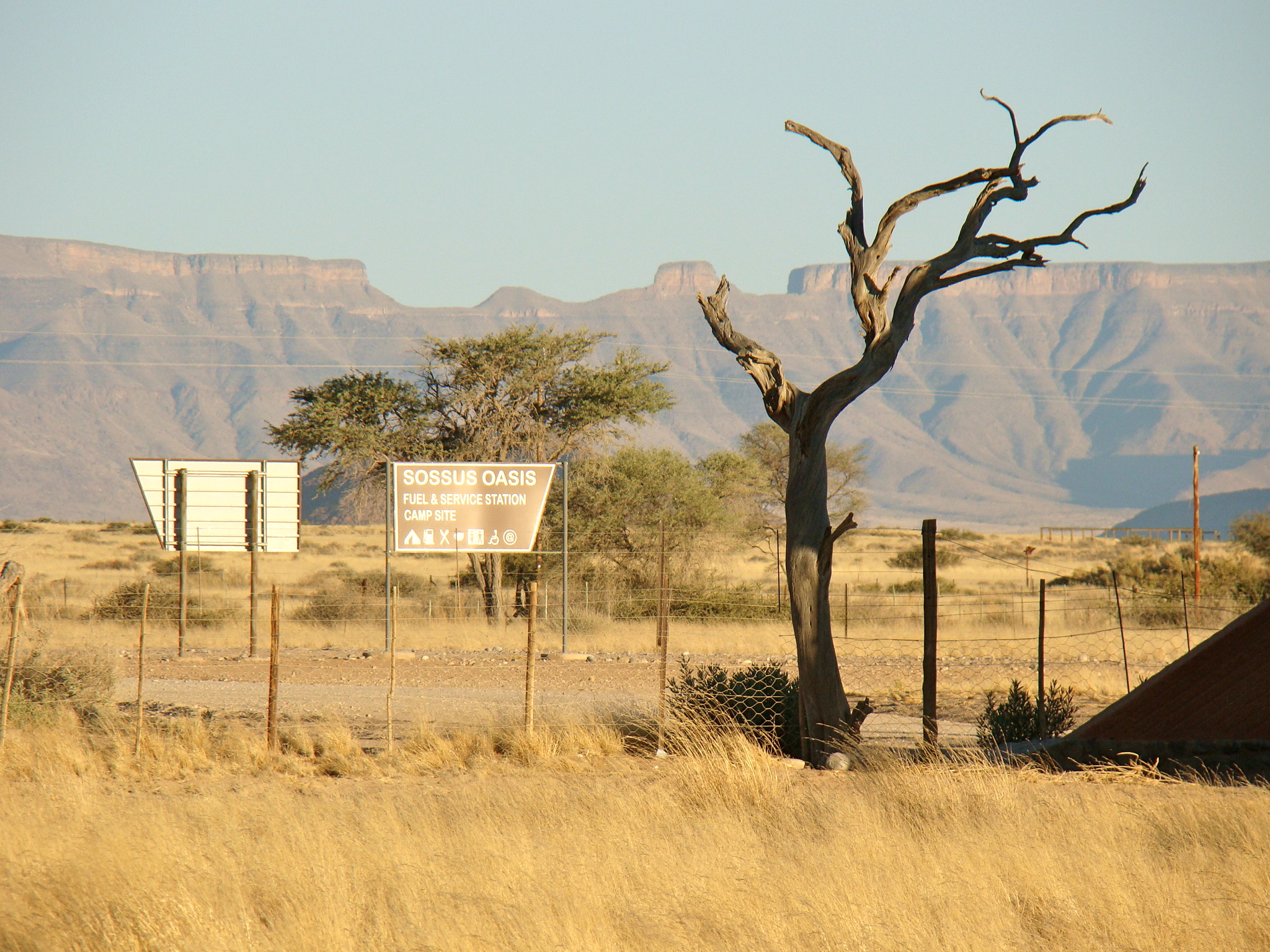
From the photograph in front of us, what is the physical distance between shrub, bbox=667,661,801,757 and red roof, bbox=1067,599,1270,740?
3053mm

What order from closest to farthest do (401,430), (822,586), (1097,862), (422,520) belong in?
(1097,862) → (822,586) → (422,520) → (401,430)

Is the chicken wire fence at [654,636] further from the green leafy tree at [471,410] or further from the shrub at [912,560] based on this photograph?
the shrub at [912,560]

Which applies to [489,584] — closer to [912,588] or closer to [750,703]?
[912,588]

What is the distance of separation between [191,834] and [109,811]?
2.84 feet

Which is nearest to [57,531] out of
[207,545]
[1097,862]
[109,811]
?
[207,545]

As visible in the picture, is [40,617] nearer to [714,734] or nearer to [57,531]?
[714,734]

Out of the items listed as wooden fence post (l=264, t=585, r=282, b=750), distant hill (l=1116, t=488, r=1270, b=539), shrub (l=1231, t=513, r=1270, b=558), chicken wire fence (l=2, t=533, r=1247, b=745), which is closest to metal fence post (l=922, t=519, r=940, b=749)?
chicken wire fence (l=2, t=533, r=1247, b=745)

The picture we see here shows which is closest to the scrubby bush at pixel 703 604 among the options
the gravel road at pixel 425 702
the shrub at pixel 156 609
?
the shrub at pixel 156 609

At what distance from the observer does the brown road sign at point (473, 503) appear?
21.3 meters

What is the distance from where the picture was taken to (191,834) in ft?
26.7

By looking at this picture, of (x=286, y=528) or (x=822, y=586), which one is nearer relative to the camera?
(x=822, y=586)

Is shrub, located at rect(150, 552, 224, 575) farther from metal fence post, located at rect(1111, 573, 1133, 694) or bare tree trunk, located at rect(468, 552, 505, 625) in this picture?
metal fence post, located at rect(1111, 573, 1133, 694)

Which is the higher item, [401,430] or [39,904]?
[401,430]

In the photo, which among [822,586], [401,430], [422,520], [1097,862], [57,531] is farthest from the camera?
[57,531]
